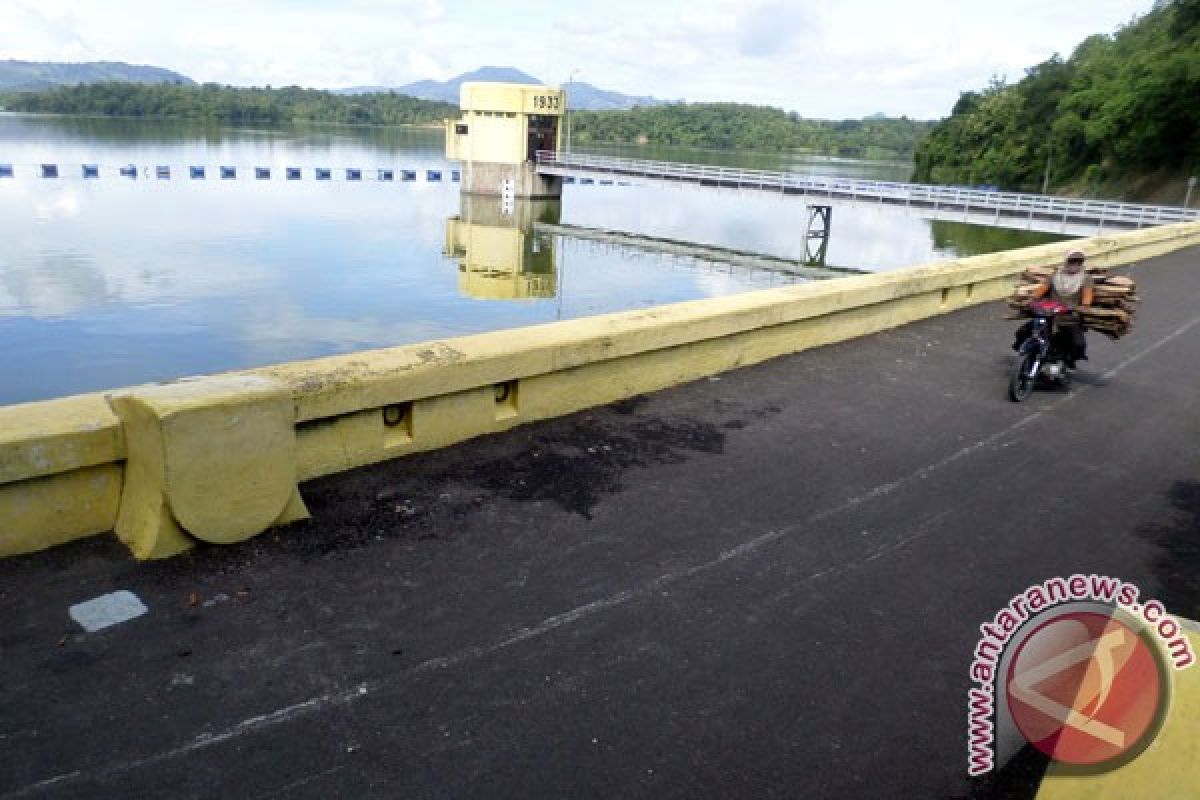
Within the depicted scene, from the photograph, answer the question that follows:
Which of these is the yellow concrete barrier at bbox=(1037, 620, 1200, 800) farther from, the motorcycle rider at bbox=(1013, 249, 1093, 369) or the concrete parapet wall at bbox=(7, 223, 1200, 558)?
the motorcycle rider at bbox=(1013, 249, 1093, 369)

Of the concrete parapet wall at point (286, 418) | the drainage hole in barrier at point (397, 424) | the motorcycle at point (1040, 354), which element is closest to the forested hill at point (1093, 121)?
the motorcycle at point (1040, 354)

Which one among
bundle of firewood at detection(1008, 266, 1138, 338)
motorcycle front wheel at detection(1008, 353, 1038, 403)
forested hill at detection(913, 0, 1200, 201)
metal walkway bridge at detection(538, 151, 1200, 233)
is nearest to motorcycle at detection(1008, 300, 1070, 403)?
motorcycle front wheel at detection(1008, 353, 1038, 403)

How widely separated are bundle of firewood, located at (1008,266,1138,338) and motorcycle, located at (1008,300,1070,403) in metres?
0.21

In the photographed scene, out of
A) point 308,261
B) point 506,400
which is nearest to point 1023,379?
point 506,400

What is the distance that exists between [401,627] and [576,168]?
7230 centimetres

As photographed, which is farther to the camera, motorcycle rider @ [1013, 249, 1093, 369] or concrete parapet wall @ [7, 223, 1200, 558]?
motorcycle rider @ [1013, 249, 1093, 369]

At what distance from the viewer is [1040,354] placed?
335 inches

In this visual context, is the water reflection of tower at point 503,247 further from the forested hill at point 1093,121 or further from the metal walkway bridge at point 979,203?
the forested hill at point 1093,121

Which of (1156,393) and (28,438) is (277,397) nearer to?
(28,438)

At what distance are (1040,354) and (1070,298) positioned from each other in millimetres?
807

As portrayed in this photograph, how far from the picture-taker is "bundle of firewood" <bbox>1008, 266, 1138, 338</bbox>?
8758mm

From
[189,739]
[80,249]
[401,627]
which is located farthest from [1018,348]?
[80,249]

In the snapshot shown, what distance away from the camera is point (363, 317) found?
3497 centimetres

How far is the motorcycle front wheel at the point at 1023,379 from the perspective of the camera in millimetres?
8359
